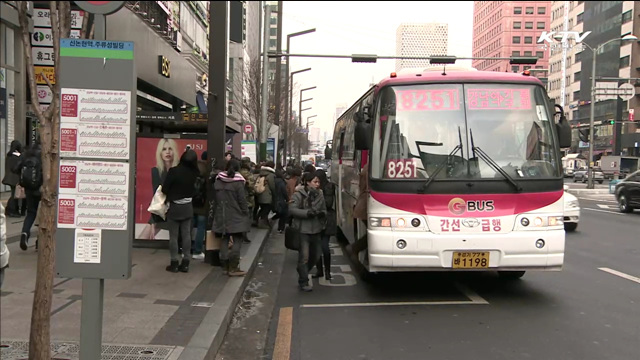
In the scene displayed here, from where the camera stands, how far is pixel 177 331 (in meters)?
4.66

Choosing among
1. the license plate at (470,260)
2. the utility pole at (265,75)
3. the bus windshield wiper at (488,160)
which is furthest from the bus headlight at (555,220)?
the utility pole at (265,75)

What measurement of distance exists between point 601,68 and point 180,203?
83004mm

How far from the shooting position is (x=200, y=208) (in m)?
8.06

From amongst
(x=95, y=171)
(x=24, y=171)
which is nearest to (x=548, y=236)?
(x=95, y=171)

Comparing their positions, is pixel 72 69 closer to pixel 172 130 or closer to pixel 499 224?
pixel 499 224

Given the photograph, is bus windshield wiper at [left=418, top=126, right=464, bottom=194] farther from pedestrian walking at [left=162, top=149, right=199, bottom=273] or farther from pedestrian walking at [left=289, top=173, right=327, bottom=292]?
pedestrian walking at [left=162, top=149, right=199, bottom=273]

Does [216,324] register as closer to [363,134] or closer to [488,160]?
[363,134]

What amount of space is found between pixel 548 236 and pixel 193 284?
15.0 ft

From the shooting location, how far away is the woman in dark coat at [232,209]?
281 inches

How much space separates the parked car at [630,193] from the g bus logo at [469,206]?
50.5 ft

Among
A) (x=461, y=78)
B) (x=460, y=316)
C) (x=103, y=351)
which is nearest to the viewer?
(x=103, y=351)

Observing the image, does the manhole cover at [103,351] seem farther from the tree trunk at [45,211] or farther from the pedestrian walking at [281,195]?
the pedestrian walking at [281,195]

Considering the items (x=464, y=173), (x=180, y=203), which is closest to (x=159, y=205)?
(x=180, y=203)

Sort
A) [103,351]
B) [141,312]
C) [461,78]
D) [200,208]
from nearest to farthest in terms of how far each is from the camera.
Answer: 1. [103,351]
2. [141,312]
3. [461,78]
4. [200,208]
